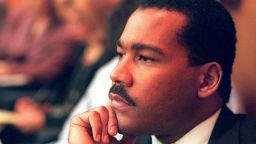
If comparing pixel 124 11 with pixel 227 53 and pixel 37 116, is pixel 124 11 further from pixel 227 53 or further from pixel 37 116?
pixel 37 116

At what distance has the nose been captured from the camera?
0.91m

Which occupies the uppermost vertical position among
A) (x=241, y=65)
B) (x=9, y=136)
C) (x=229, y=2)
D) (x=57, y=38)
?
(x=229, y=2)

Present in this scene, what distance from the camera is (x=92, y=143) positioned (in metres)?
1.02

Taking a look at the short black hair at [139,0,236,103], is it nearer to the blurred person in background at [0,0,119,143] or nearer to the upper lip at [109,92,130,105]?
the upper lip at [109,92,130,105]

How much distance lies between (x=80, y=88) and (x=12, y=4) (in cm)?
227

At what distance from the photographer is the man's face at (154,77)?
91 centimetres

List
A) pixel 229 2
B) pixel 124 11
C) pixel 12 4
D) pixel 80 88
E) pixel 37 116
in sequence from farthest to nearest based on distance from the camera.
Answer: pixel 12 4
pixel 37 116
pixel 80 88
pixel 124 11
pixel 229 2

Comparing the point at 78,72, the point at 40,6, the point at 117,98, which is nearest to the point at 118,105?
the point at 117,98

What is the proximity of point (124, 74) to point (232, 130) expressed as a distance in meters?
0.21

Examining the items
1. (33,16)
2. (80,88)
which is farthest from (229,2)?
(33,16)

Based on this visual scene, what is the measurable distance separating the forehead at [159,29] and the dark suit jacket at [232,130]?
0.16 meters

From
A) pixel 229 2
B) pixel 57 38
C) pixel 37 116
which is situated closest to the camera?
pixel 229 2

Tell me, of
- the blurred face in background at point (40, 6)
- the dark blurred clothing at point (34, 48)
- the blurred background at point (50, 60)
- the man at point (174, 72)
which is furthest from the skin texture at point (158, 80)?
the blurred face in background at point (40, 6)

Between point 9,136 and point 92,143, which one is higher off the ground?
point 92,143
